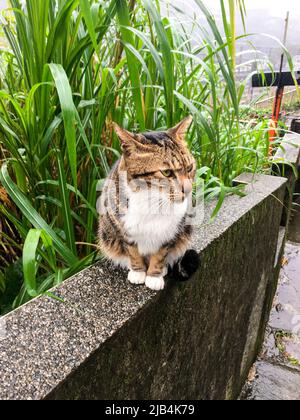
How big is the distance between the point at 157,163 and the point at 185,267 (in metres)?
0.33

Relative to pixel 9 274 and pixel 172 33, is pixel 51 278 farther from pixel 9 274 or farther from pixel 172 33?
pixel 172 33

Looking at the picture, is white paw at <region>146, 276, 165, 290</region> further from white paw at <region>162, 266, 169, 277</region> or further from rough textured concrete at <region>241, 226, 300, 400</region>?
rough textured concrete at <region>241, 226, 300, 400</region>

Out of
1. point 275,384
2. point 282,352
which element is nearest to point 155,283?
point 275,384

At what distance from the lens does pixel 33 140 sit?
113 cm

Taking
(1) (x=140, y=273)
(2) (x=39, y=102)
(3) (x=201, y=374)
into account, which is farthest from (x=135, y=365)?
(2) (x=39, y=102)

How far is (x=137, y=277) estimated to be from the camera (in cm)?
109

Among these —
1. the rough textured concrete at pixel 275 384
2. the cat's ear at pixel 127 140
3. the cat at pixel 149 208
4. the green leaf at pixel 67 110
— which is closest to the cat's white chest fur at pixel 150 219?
the cat at pixel 149 208

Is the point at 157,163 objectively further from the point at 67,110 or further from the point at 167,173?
the point at 67,110

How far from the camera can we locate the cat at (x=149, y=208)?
1.08 meters

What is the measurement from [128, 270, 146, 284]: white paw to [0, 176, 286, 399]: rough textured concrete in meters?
0.02

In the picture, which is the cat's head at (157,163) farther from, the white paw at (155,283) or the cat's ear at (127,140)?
the white paw at (155,283)

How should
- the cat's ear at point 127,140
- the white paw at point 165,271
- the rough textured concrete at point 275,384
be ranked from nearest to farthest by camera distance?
1. the cat's ear at point 127,140
2. the white paw at point 165,271
3. the rough textured concrete at point 275,384

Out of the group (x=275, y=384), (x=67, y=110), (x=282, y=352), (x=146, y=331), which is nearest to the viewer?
(x=67, y=110)

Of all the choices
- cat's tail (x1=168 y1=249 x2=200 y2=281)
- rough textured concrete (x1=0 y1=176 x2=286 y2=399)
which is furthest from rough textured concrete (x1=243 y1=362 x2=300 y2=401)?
cat's tail (x1=168 y1=249 x2=200 y2=281)
